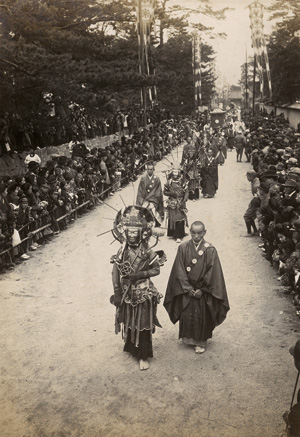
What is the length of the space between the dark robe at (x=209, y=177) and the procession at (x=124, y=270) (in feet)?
0.20

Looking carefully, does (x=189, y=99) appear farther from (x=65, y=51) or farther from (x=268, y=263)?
(x=268, y=263)

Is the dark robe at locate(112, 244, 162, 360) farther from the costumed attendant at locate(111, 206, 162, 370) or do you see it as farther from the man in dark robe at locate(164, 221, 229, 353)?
the man in dark robe at locate(164, 221, 229, 353)

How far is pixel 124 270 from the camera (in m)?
5.33

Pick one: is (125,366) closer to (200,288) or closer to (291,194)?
(200,288)

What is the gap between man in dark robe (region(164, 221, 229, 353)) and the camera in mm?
5492

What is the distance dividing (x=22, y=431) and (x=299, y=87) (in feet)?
79.0

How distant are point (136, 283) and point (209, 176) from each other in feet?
32.3

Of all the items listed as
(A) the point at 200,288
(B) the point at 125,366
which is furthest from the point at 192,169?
(B) the point at 125,366

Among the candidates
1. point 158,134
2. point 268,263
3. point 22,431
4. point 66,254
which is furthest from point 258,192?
point 158,134

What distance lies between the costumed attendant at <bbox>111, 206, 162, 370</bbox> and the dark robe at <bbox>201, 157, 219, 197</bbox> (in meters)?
9.45

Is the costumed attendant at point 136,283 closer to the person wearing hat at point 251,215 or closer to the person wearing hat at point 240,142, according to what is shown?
the person wearing hat at point 251,215

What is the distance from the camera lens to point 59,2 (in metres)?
11.2

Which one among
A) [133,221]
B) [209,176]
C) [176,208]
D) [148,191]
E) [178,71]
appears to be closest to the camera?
[133,221]

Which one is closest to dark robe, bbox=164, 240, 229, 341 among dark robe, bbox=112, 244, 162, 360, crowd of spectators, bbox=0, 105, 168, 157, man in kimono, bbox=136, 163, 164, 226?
dark robe, bbox=112, 244, 162, 360
